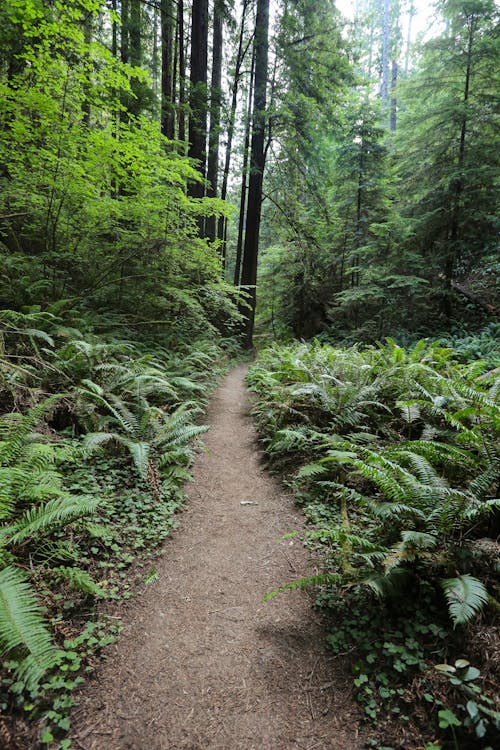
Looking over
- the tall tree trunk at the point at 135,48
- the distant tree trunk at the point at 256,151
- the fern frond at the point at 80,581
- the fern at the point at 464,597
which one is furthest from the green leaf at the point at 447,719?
the tall tree trunk at the point at 135,48

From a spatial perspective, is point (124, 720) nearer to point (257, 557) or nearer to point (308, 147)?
point (257, 557)

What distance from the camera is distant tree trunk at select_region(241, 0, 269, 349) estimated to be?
448 inches

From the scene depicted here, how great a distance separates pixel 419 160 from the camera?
1110 cm

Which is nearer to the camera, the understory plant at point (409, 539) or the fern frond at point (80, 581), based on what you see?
the understory plant at point (409, 539)

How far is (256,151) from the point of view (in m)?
12.6

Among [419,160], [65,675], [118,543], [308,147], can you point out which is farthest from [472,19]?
[65,675]

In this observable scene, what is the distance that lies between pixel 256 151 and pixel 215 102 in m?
2.95

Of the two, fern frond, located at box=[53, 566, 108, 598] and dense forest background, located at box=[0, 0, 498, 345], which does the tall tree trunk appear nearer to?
dense forest background, located at box=[0, 0, 498, 345]

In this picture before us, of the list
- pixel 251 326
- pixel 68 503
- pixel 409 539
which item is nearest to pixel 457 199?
pixel 251 326

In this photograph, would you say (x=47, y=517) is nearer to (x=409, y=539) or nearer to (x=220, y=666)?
(x=220, y=666)

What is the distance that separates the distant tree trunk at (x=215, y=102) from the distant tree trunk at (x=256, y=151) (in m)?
1.35

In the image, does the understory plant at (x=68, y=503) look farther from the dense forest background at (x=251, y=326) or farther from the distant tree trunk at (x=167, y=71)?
the distant tree trunk at (x=167, y=71)

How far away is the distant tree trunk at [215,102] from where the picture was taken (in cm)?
977

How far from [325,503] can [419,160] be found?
1214 centimetres
